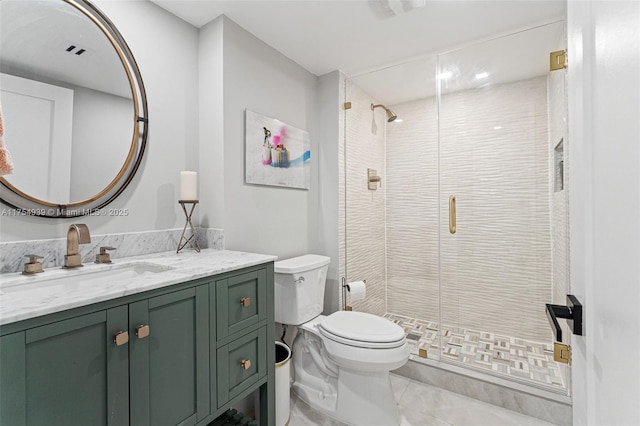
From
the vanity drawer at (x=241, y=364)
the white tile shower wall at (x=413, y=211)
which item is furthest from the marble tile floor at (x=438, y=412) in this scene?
the white tile shower wall at (x=413, y=211)

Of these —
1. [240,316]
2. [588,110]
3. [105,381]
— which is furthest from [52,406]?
[588,110]

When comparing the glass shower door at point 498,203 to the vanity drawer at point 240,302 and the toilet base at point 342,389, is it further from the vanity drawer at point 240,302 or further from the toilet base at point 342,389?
the vanity drawer at point 240,302

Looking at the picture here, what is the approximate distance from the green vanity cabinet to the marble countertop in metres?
0.03

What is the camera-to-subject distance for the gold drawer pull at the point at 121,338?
925mm

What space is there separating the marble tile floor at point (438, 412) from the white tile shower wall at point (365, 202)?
852mm

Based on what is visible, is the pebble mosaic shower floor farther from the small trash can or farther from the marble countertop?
the marble countertop

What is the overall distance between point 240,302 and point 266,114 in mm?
1322

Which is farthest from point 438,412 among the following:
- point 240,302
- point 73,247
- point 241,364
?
point 73,247

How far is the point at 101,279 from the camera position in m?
1.27

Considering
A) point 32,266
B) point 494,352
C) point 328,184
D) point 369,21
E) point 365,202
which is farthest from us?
point 365,202

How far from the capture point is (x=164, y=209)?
1.71 metres

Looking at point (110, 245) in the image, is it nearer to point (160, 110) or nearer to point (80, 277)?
point (80, 277)

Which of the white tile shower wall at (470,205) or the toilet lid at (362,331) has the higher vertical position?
the white tile shower wall at (470,205)

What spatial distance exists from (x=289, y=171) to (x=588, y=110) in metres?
1.88
